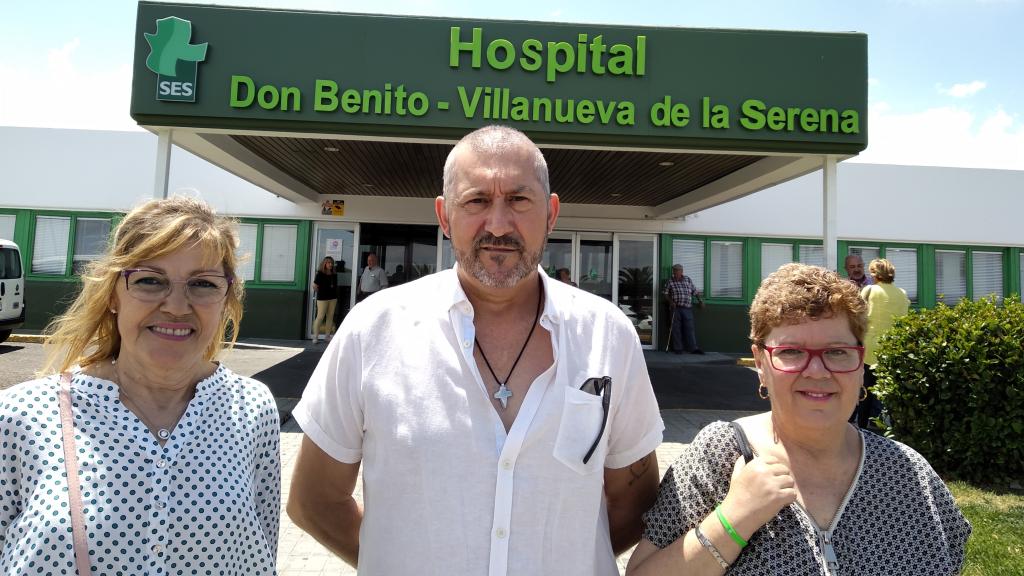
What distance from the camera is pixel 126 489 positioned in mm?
1447

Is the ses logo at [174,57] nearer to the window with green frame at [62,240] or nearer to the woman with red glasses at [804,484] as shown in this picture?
the woman with red glasses at [804,484]

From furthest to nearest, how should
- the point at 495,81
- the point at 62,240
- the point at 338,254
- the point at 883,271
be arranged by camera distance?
1. the point at 338,254
2. the point at 62,240
3. the point at 495,81
4. the point at 883,271

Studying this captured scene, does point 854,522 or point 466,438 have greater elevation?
point 466,438

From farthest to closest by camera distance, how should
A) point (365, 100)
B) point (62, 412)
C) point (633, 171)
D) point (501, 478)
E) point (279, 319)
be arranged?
point (279, 319), point (633, 171), point (365, 100), point (501, 478), point (62, 412)

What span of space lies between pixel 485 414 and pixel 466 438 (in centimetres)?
8

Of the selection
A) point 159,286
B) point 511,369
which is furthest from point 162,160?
point 511,369

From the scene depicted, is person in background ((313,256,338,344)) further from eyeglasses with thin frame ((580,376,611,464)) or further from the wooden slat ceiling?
eyeglasses with thin frame ((580,376,611,464))

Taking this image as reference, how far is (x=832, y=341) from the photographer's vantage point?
175 centimetres

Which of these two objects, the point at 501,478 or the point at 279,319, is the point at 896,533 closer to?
the point at 501,478

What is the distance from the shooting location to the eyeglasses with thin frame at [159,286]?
5.36ft

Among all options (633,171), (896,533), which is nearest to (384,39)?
(633,171)

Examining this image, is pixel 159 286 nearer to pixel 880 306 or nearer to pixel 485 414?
pixel 485 414

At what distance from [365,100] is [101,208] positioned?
992 cm

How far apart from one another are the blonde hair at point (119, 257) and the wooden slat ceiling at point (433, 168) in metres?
6.92
